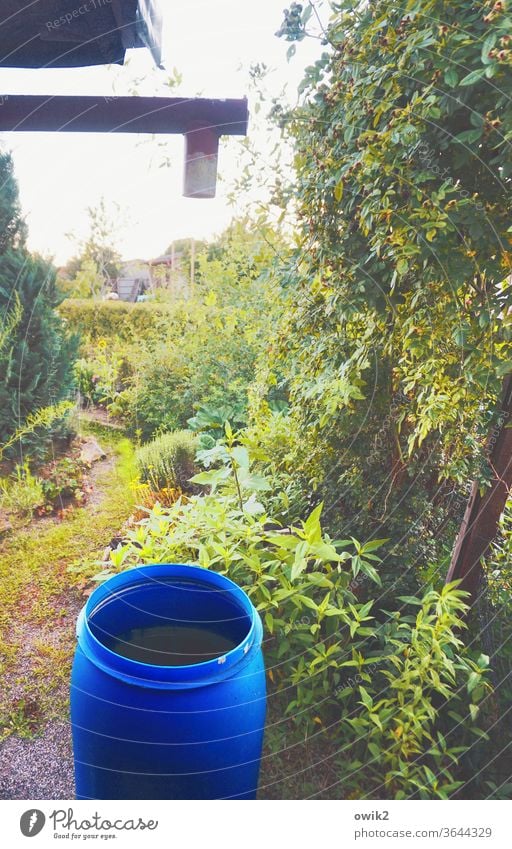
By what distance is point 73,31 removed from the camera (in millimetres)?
1029

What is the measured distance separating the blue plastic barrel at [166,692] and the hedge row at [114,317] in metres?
0.58

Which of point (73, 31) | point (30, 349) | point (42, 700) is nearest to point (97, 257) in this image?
point (30, 349)

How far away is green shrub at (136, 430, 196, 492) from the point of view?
1.36m

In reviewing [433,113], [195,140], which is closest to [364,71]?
[433,113]

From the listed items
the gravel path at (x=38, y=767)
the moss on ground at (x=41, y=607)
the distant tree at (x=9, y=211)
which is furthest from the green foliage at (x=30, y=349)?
the gravel path at (x=38, y=767)

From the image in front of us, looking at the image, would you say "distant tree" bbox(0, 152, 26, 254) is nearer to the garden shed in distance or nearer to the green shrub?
the garden shed in distance

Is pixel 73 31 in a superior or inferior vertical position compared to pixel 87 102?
superior

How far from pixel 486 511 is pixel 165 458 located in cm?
79

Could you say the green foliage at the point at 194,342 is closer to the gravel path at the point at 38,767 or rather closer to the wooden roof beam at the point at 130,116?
the wooden roof beam at the point at 130,116

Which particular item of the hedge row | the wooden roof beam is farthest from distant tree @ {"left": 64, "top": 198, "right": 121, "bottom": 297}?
the wooden roof beam

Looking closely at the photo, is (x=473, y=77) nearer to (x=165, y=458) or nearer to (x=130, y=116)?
(x=130, y=116)

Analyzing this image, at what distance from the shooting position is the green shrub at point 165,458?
1357mm

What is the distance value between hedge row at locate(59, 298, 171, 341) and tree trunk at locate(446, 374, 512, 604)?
81 centimetres
